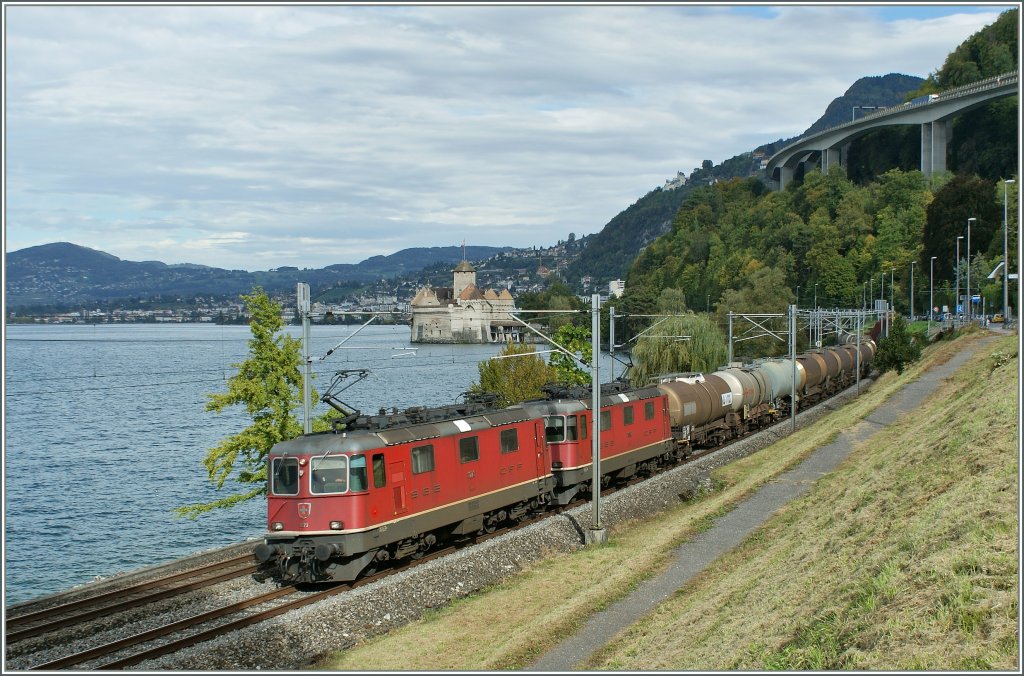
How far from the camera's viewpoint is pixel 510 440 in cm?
2727

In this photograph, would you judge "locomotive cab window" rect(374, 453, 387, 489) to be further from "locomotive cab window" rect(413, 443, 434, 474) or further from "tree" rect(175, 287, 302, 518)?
"tree" rect(175, 287, 302, 518)

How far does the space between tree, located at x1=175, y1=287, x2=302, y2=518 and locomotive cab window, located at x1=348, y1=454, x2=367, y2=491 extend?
13.9m

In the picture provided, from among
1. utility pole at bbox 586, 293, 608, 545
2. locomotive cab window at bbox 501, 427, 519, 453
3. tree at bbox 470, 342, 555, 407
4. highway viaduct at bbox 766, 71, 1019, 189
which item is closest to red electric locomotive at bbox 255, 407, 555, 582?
locomotive cab window at bbox 501, 427, 519, 453

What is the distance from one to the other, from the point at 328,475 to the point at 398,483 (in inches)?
72.0

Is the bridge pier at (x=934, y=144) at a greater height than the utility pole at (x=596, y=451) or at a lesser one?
greater

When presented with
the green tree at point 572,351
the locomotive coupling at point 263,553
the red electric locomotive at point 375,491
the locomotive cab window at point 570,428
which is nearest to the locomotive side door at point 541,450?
the locomotive cab window at point 570,428

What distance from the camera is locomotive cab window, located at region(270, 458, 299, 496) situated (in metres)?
21.5

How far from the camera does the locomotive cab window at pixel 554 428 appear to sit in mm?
30281

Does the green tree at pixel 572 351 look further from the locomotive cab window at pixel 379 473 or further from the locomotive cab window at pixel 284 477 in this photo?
the locomotive cab window at pixel 284 477

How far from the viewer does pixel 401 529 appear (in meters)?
22.5

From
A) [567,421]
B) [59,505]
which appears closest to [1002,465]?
[567,421]

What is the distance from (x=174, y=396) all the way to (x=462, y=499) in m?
80.1

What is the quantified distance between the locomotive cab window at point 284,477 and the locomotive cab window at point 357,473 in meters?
1.29

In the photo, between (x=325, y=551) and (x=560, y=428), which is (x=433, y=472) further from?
(x=560, y=428)
